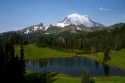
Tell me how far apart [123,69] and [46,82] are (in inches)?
2885

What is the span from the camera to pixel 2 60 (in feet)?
260

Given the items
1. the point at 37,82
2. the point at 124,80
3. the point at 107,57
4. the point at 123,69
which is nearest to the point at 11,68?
the point at 37,82

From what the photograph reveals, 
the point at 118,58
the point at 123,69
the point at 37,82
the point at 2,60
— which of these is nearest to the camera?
the point at 2,60

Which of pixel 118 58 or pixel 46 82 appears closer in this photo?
pixel 46 82

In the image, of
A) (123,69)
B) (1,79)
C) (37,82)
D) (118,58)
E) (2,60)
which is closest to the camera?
(1,79)

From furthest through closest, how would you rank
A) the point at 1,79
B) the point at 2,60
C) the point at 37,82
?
the point at 37,82, the point at 2,60, the point at 1,79

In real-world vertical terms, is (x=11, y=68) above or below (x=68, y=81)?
above

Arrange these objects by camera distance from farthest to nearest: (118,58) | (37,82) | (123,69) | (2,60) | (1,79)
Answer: (118,58)
(123,69)
(37,82)
(2,60)
(1,79)

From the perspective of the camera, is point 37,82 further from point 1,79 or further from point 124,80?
point 124,80

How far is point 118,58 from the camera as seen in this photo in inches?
7653

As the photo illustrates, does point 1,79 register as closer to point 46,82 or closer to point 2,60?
point 2,60

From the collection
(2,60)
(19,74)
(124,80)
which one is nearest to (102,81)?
(124,80)

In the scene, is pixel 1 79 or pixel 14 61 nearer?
pixel 1 79

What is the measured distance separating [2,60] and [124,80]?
46.0 meters
